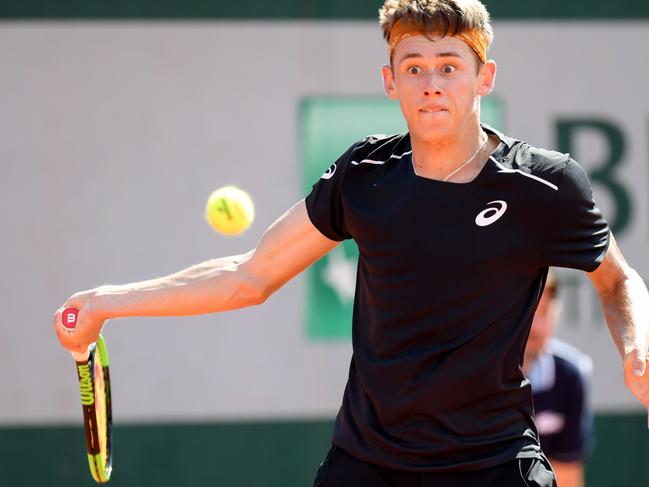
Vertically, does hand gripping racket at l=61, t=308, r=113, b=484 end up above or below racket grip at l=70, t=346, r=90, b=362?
below

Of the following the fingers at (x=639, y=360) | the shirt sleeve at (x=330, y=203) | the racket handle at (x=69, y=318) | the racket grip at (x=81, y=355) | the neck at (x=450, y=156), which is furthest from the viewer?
the racket grip at (x=81, y=355)

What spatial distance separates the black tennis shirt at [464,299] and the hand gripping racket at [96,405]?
36.8 inches

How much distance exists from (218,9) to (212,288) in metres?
3.67

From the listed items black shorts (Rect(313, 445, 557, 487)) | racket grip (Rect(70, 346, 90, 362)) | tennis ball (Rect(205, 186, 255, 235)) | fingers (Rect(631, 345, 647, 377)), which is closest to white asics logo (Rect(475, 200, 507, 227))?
fingers (Rect(631, 345, 647, 377))

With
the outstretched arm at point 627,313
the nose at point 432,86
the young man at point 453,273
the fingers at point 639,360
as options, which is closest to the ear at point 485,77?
the young man at point 453,273

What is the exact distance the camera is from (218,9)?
21.4ft

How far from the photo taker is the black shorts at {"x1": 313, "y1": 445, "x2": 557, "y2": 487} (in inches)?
111

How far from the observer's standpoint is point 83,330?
316cm

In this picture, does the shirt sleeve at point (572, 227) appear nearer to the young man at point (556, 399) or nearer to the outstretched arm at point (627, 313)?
the outstretched arm at point (627, 313)

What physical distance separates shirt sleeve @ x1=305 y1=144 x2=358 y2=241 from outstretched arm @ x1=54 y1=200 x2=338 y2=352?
44mm

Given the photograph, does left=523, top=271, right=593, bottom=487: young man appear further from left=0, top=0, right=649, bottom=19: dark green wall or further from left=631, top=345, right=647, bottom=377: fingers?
left=0, top=0, right=649, bottom=19: dark green wall

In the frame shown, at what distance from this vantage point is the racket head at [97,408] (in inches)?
136

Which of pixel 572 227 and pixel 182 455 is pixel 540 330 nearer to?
pixel 572 227

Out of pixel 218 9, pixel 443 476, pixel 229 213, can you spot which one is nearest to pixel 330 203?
pixel 229 213
